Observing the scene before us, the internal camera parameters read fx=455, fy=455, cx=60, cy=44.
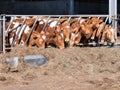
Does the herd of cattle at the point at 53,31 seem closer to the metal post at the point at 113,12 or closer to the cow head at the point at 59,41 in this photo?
the cow head at the point at 59,41

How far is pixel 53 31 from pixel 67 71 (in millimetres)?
2470

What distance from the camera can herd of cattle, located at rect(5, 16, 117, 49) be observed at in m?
13.8

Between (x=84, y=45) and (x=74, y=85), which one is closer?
(x=74, y=85)

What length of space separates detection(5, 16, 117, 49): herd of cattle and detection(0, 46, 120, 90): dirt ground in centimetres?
35

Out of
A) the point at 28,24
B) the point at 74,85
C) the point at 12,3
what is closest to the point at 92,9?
the point at 12,3

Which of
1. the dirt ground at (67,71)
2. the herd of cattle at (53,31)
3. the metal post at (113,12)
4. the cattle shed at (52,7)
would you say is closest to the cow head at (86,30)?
the herd of cattle at (53,31)

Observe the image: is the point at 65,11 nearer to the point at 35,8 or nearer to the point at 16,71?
the point at 35,8

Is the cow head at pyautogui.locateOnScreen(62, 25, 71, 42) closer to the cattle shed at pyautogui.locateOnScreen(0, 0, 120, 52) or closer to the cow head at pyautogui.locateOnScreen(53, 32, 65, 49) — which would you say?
the cow head at pyautogui.locateOnScreen(53, 32, 65, 49)

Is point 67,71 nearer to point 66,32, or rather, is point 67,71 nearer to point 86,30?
point 66,32

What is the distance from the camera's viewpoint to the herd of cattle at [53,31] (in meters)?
13.8

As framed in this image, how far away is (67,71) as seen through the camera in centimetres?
1171

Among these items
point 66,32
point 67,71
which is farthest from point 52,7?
point 67,71

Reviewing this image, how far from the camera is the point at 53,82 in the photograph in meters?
10.5

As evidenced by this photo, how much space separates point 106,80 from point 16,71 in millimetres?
2453
